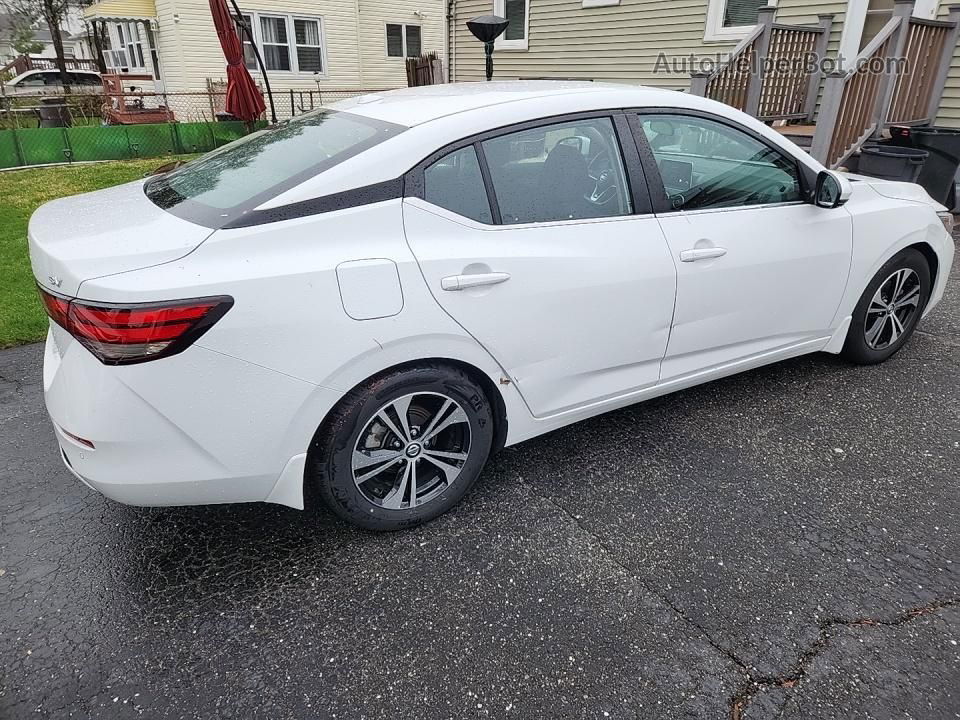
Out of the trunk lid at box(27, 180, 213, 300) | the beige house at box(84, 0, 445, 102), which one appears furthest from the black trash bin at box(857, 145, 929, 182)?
the beige house at box(84, 0, 445, 102)

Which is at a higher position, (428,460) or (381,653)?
(428,460)

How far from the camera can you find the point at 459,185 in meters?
2.45

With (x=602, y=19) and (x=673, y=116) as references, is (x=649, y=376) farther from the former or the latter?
(x=602, y=19)

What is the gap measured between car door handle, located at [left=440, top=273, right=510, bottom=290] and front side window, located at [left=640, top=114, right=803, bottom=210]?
3.18 feet

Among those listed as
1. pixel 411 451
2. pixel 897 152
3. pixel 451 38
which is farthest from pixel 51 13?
pixel 411 451

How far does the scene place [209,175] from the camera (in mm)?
2701

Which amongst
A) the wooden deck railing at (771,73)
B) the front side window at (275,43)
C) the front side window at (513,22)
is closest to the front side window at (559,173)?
the wooden deck railing at (771,73)

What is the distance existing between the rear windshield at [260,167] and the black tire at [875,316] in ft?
9.19

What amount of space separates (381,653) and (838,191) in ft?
9.40

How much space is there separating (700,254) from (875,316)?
167 centimetres

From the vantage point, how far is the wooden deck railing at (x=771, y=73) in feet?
25.8

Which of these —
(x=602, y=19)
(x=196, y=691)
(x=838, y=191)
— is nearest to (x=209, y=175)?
(x=196, y=691)

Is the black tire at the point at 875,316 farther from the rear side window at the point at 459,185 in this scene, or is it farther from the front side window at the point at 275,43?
the front side window at the point at 275,43

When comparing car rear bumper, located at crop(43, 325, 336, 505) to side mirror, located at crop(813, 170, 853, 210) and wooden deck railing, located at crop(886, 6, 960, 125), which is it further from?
wooden deck railing, located at crop(886, 6, 960, 125)
